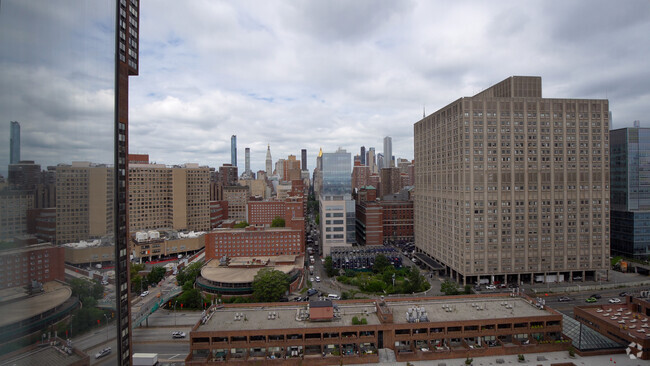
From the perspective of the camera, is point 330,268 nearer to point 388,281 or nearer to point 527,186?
point 388,281

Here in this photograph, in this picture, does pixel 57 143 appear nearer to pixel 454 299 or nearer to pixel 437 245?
pixel 454 299

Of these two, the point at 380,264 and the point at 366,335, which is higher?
the point at 366,335

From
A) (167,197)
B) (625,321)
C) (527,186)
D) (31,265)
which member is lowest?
(625,321)

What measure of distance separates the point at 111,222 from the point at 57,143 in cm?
803

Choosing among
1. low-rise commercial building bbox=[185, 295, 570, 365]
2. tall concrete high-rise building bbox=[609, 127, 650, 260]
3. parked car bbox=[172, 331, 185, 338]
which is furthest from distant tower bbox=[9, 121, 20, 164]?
tall concrete high-rise building bbox=[609, 127, 650, 260]

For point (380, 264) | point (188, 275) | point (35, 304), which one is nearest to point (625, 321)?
point (380, 264)

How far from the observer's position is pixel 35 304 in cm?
1282

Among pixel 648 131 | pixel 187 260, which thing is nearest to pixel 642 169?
pixel 648 131

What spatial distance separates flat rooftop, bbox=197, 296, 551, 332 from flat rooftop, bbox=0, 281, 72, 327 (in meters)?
17.9

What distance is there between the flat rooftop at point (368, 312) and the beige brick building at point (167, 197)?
70991mm

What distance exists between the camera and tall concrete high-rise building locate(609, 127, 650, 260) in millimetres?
70438

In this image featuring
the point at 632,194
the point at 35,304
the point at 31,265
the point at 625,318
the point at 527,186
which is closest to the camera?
the point at 35,304

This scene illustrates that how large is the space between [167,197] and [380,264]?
68748 millimetres

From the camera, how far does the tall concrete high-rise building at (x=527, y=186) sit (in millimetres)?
56281
